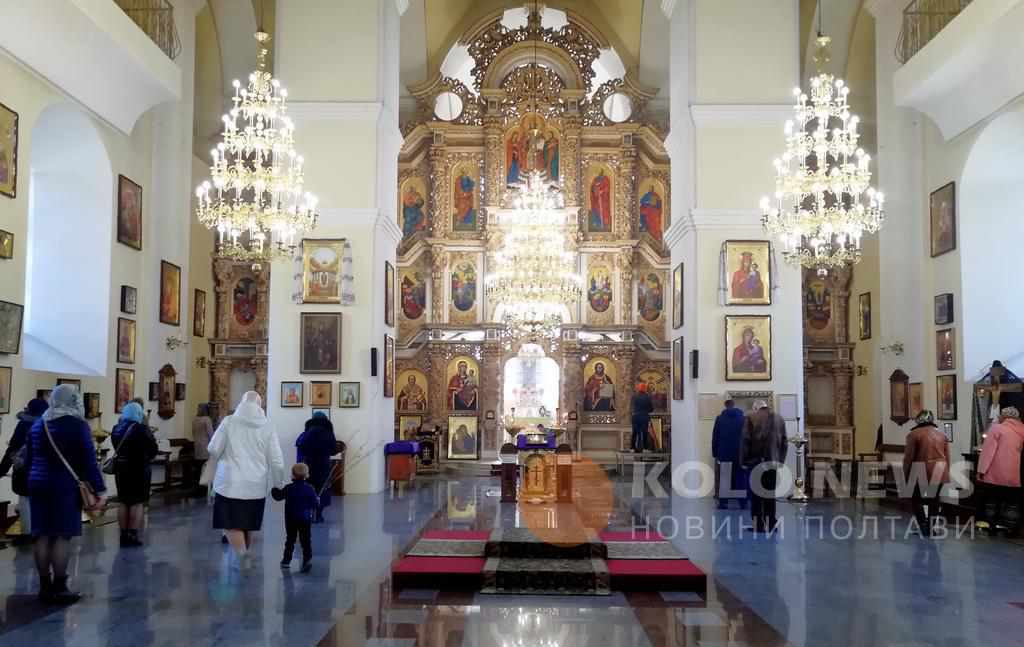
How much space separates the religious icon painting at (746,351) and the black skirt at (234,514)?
27.9ft

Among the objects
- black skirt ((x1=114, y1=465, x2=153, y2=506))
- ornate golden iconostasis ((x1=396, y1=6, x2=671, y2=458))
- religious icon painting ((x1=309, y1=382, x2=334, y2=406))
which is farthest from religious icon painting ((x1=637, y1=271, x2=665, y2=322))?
black skirt ((x1=114, y1=465, x2=153, y2=506))

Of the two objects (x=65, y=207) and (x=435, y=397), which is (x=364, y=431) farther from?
(x=435, y=397)

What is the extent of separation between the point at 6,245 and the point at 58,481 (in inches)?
210

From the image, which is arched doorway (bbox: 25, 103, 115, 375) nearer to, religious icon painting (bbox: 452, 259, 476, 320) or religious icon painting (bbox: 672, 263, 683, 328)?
religious icon painting (bbox: 672, 263, 683, 328)

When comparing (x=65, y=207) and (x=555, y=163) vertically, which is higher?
(x=555, y=163)

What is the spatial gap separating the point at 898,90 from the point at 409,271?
12293mm

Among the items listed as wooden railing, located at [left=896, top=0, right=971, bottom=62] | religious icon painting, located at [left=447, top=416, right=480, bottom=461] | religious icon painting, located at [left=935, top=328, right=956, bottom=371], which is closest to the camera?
religious icon painting, located at [left=935, top=328, right=956, bottom=371]

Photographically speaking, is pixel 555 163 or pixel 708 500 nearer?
pixel 708 500

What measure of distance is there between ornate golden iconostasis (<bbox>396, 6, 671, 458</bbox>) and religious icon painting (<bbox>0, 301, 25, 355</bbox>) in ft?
39.0

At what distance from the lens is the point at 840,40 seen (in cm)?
2081

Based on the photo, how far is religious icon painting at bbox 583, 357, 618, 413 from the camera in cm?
2300

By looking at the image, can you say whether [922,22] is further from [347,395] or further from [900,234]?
[347,395]

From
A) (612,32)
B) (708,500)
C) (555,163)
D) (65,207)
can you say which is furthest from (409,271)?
(708,500)

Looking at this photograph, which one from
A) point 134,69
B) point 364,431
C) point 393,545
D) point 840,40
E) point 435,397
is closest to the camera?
point 393,545
